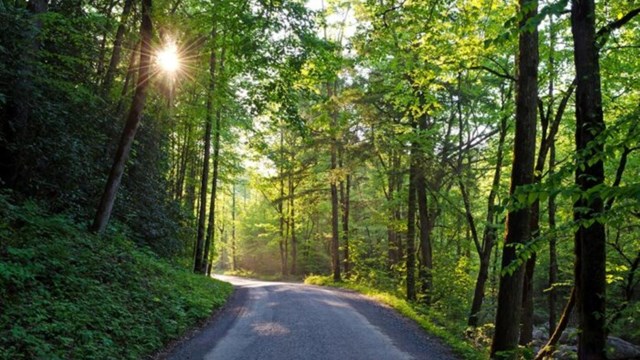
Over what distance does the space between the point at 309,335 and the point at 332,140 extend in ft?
44.3

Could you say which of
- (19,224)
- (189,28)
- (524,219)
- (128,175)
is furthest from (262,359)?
(128,175)

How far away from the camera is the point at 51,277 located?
7.73 m

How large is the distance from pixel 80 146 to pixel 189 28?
4396 mm

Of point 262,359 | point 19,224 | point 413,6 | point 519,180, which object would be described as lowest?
point 262,359

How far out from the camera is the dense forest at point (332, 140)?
4.79 metres

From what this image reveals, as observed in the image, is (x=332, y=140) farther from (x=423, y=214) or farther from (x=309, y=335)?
(x=309, y=335)

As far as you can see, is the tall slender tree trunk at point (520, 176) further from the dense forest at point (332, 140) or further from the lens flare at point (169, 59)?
the lens flare at point (169, 59)

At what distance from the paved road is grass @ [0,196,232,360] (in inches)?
→ 30.9

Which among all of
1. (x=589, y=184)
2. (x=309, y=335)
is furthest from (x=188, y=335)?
(x=589, y=184)

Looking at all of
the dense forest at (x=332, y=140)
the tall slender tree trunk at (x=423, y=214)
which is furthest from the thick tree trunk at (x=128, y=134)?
the tall slender tree trunk at (x=423, y=214)

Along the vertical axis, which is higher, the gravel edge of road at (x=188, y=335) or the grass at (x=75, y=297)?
the grass at (x=75, y=297)

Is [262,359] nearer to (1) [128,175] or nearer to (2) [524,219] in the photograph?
(2) [524,219]

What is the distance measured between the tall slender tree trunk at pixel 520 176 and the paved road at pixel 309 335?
3.83ft

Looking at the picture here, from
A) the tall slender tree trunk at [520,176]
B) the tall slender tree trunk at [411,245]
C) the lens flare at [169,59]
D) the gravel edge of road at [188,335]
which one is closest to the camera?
the tall slender tree trunk at [520,176]
